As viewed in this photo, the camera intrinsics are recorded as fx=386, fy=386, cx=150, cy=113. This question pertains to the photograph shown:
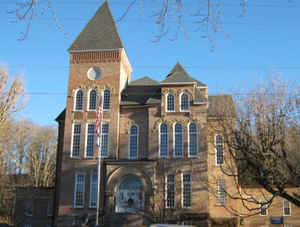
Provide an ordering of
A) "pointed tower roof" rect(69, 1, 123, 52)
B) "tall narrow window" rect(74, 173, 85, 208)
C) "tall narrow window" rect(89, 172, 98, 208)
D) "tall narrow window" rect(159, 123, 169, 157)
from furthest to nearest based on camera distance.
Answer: "pointed tower roof" rect(69, 1, 123, 52) < "tall narrow window" rect(159, 123, 169, 157) < "tall narrow window" rect(74, 173, 85, 208) < "tall narrow window" rect(89, 172, 98, 208)

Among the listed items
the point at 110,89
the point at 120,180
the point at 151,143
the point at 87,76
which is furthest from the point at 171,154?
the point at 87,76

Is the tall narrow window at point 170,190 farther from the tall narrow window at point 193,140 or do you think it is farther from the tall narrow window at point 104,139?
the tall narrow window at point 104,139

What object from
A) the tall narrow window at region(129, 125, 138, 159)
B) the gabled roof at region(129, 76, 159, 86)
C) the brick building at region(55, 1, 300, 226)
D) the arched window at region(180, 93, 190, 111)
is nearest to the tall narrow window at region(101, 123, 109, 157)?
the brick building at region(55, 1, 300, 226)

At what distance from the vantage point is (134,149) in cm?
3541

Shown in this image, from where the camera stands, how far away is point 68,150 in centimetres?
3550

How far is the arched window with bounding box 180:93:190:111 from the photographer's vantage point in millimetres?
35312

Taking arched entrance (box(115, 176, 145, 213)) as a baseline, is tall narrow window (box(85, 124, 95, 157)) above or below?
above

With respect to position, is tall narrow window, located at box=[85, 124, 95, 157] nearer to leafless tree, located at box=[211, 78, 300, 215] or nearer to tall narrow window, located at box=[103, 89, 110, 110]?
tall narrow window, located at box=[103, 89, 110, 110]

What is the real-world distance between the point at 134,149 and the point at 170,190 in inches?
198

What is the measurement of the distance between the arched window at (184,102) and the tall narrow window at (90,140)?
8.49 metres

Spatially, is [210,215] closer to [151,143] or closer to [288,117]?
[151,143]

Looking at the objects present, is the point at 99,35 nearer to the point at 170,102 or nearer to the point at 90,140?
the point at 170,102

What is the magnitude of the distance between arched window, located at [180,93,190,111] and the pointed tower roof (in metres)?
7.95

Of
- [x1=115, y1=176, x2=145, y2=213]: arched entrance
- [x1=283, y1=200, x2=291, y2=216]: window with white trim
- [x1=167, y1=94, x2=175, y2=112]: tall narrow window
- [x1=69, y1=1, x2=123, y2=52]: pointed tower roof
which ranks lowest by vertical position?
[x1=283, y1=200, x2=291, y2=216]: window with white trim
